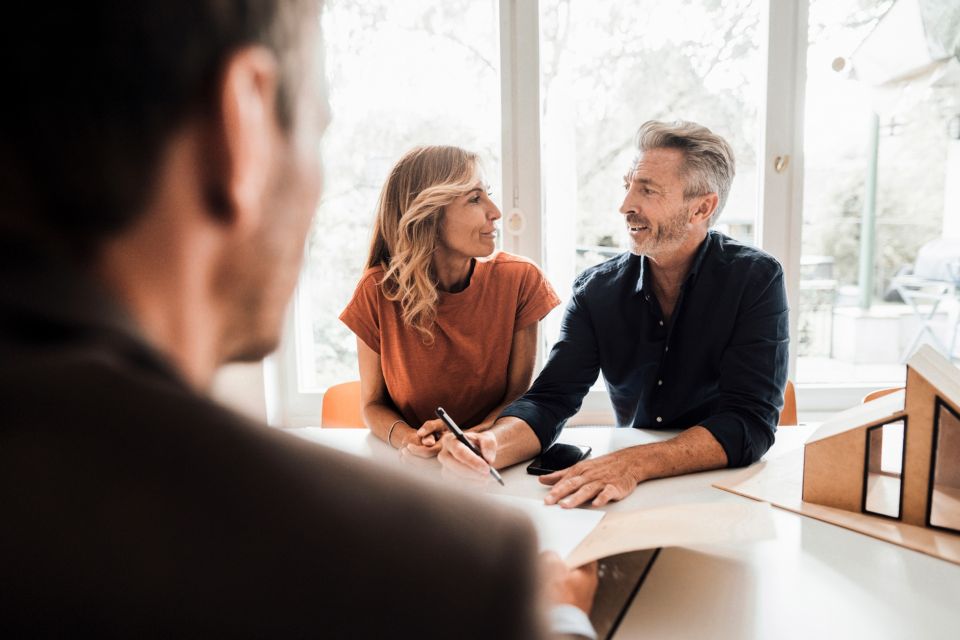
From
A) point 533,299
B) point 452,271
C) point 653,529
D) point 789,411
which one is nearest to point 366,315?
point 452,271

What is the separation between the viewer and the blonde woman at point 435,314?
6.00 feet

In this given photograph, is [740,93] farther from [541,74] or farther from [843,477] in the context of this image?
[843,477]

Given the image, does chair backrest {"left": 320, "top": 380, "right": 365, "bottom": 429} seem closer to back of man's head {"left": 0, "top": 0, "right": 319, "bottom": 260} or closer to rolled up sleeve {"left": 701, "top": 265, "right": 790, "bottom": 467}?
rolled up sleeve {"left": 701, "top": 265, "right": 790, "bottom": 467}

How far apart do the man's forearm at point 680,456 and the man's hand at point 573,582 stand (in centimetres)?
45

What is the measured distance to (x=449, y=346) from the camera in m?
1.87

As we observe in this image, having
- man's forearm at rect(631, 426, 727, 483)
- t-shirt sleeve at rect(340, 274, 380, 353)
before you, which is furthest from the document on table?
t-shirt sleeve at rect(340, 274, 380, 353)

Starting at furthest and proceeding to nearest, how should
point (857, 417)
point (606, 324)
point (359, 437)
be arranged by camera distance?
point (606, 324) → point (359, 437) → point (857, 417)

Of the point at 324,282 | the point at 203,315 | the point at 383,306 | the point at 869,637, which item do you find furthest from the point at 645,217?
the point at 203,315

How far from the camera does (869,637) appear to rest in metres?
0.78

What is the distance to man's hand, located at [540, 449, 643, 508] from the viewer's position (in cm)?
116

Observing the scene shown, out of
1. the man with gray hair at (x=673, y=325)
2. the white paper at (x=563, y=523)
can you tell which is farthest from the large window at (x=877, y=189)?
the white paper at (x=563, y=523)

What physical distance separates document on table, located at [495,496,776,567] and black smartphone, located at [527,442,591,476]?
27 cm

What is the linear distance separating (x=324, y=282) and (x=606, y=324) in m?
1.45

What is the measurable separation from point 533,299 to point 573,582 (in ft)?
3.90
